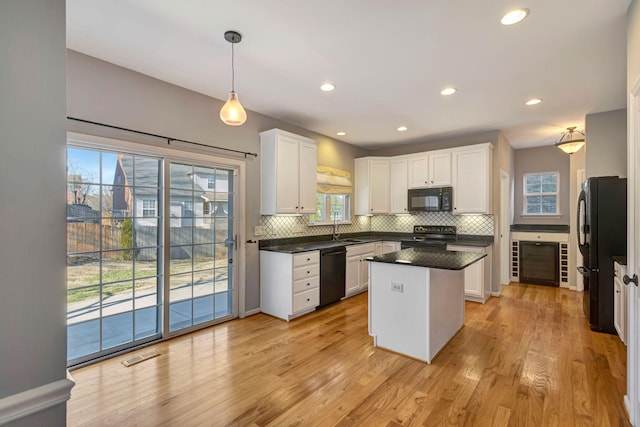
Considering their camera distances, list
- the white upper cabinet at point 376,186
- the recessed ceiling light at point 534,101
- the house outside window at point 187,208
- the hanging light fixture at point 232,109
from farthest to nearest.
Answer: the white upper cabinet at point 376,186 → the recessed ceiling light at point 534,101 → the house outside window at point 187,208 → the hanging light fixture at point 232,109

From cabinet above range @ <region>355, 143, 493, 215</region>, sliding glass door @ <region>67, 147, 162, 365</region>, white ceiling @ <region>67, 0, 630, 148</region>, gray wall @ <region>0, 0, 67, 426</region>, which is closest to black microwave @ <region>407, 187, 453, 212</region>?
cabinet above range @ <region>355, 143, 493, 215</region>

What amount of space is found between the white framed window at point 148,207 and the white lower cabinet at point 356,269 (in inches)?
109

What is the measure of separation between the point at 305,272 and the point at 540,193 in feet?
17.5

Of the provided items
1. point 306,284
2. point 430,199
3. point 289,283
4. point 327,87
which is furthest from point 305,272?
point 430,199

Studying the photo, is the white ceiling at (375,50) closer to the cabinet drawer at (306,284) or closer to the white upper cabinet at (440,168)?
the white upper cabinet at (440,168)

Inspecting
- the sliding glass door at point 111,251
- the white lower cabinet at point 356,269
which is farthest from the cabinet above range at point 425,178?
the sliding glass door at point 111,251

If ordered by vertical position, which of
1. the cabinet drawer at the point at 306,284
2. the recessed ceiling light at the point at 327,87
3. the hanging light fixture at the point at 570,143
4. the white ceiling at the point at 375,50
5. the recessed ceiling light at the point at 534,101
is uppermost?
the recessed ceiling light at the point at 327,87

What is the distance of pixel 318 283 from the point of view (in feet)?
13.8

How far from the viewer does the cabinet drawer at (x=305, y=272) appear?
12.7 feet

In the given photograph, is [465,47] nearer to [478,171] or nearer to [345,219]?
[478,171]

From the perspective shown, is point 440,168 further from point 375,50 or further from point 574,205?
point 375,50

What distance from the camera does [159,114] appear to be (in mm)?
3102

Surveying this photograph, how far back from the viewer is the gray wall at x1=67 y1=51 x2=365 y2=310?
2602 mm

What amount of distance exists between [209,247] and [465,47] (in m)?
3.29
